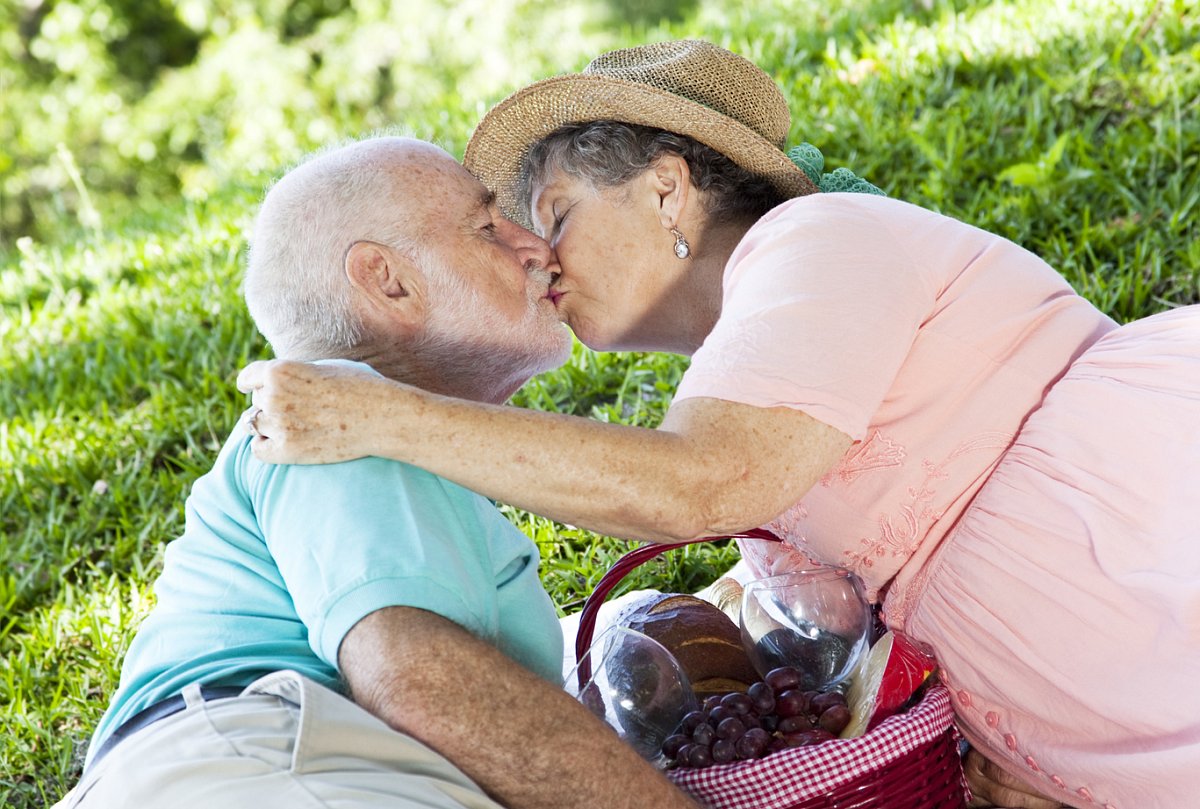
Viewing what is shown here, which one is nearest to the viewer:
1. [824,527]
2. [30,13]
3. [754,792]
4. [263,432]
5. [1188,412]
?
[754,792]

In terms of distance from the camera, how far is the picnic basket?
2.03 meters

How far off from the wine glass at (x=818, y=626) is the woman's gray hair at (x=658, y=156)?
914 millimetres

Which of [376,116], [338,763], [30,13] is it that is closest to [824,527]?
[338,763]

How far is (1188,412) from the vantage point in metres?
2.34

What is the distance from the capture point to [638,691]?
7.34ft

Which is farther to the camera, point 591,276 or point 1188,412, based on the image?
point 591,276

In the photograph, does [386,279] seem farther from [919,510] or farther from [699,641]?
[919,510]

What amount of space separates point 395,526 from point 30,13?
1746 cm

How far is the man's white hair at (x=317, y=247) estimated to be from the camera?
8.46ft

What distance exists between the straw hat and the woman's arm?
87cm

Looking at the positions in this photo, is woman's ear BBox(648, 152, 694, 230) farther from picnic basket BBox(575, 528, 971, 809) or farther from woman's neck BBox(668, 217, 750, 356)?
picnic basket BBox(575, 528, 971, 809)

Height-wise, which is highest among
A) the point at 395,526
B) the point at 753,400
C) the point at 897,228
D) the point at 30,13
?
the point at 897,228

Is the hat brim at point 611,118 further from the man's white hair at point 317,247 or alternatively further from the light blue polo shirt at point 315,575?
the light blue polo shirt at point 315,575

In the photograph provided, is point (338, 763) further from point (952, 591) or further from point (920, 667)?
point (952, 591)
